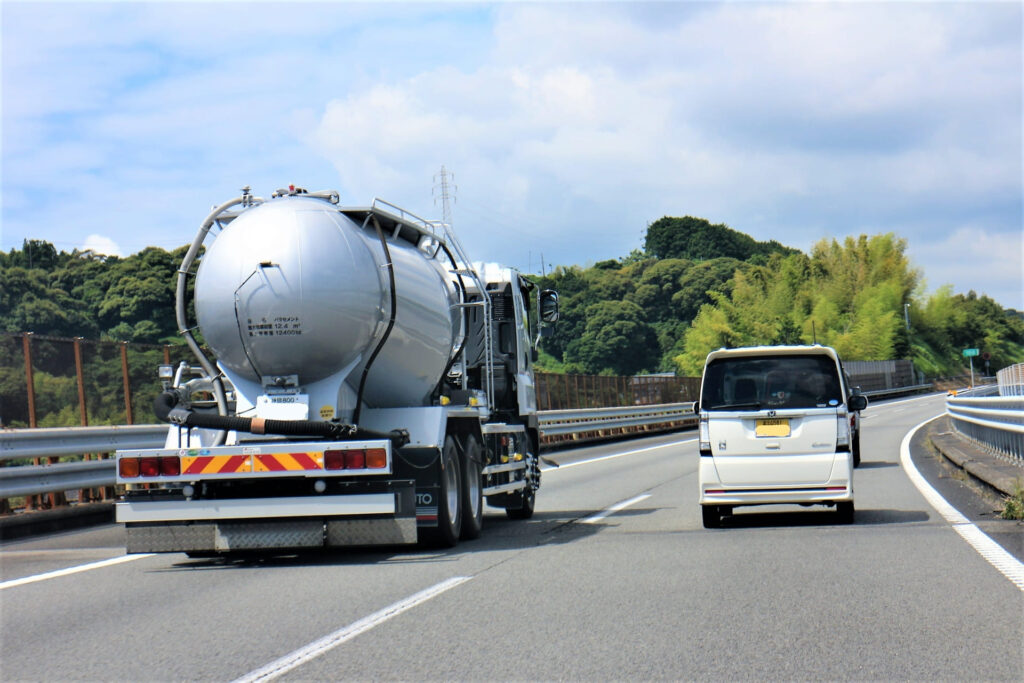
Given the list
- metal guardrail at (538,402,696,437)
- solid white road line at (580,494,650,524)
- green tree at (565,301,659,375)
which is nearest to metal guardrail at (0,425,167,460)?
solid white road line at (580,494,650,524)

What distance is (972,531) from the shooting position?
36.8 feet

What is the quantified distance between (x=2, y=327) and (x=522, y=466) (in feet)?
177

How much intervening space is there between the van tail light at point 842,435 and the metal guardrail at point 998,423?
4161mm

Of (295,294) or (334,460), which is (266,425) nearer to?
(334,460)

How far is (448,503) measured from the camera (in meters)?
11.3

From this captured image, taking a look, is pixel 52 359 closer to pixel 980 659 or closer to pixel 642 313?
pixel 980 659

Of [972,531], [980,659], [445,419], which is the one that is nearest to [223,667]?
[980,659]

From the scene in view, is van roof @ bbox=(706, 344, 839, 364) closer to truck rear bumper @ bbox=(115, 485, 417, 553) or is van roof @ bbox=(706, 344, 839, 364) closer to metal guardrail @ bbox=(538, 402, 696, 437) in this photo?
truck rear bumper @ bbox=(115, 485, 417, 553)

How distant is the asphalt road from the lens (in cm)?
615

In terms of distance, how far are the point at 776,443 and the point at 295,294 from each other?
17.2ft

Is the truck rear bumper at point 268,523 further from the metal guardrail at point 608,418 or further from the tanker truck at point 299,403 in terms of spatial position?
the metal guardrail at point 608,418

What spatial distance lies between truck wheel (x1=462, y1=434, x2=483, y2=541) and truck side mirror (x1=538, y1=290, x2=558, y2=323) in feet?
13.2

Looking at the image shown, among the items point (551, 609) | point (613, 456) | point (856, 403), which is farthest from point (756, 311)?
point (551, 609)

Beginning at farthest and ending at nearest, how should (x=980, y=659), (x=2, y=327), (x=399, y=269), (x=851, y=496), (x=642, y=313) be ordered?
(x=642, y=313) < (x=2, y=327) < (x=851, y=496) < (x=399, y=269) < (x=980, y=659)
